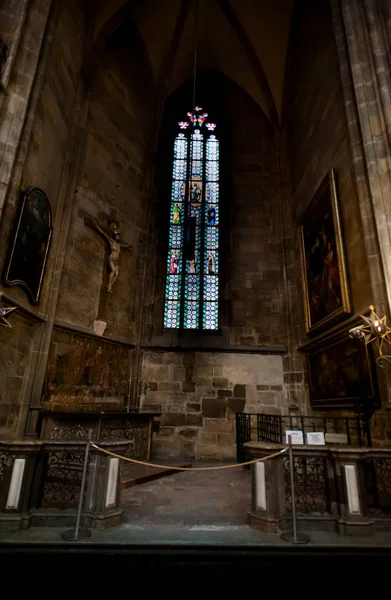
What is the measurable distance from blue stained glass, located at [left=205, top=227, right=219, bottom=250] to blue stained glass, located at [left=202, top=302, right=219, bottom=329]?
6.15 feet

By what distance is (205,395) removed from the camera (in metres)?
9.30

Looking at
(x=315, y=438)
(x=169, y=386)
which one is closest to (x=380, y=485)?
(x=315, y=438)

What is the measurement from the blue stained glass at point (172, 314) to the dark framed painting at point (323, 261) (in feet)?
12.1

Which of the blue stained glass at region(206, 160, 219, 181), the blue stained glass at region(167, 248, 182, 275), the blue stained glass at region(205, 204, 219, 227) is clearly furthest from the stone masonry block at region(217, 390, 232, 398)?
the blue stained glass at region(206, 160, 219, 181)

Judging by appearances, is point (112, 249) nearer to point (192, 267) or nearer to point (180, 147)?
point (192, 267)

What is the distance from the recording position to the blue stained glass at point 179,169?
11578mm

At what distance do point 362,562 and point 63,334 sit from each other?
6477 millimetres

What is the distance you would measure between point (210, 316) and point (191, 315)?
573mm

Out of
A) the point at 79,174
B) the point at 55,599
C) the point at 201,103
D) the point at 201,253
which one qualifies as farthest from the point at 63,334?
the point at 201,103

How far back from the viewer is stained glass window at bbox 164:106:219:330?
10.1 metres

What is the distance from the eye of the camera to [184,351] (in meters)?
9.63

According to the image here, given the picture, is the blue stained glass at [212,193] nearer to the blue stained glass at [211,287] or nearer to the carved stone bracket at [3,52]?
the blue stained glass at [211,287]

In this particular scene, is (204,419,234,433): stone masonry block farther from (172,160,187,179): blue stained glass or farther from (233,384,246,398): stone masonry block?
(172,160,187,179): blue stained glass

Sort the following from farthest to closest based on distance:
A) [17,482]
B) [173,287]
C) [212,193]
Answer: [212,193] → [173,287] → [17,482]
